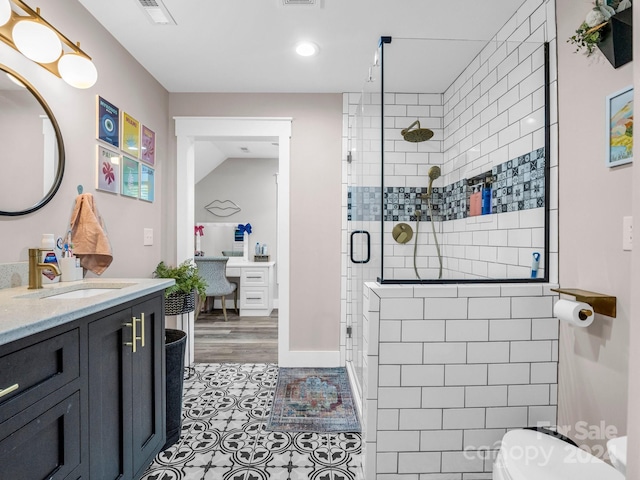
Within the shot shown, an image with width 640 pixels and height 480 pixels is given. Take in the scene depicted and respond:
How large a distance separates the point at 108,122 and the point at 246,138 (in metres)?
1.10

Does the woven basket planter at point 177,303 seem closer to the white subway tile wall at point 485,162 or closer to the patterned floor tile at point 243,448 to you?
the patterned floor tile at point 243,448

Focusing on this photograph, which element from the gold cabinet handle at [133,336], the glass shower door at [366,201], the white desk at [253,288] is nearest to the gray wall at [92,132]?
the gold cabinet handle at [133,336]

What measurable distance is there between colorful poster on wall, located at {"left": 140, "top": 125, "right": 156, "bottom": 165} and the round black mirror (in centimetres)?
85

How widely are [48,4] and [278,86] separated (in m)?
1.51

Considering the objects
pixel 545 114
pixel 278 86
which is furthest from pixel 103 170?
pixel 545 114

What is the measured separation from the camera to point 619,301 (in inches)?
49.3

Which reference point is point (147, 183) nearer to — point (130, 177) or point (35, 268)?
point (130, 177)

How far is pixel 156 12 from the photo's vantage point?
6.24ft

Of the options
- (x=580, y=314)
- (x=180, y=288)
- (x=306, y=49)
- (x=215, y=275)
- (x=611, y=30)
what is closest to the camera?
(x=611, y=30)

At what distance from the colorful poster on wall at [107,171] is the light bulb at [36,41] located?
1.87 feet

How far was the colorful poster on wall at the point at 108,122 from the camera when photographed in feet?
6.55

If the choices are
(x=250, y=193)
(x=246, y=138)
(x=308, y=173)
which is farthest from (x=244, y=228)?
(x=308, y=173)

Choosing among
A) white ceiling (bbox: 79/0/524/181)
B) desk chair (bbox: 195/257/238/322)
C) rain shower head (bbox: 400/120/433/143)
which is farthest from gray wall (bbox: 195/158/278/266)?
rain shower head (bbox: 400/120/433/143)

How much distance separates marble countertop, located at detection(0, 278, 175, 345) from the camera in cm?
89
